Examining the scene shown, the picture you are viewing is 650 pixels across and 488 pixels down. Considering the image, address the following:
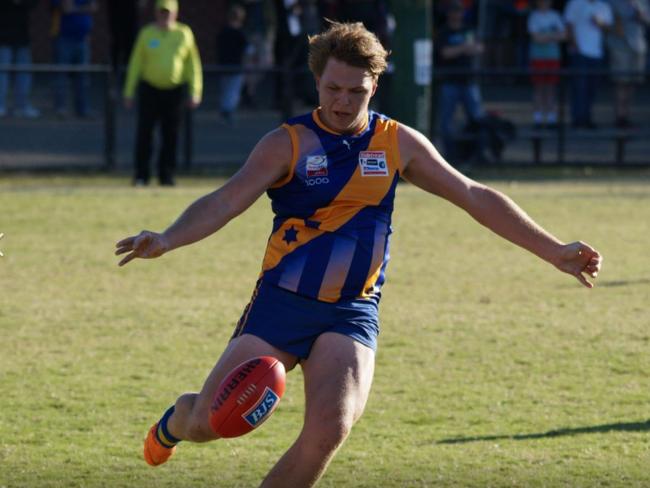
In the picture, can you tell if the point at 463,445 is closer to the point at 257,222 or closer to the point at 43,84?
the point at 257,222

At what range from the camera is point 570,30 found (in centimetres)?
2289

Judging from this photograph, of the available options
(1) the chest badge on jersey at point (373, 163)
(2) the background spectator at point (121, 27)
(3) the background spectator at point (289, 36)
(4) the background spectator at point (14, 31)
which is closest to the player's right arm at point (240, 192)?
(1) the chest badge on jersey at point (373, 163)

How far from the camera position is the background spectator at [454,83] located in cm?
2031

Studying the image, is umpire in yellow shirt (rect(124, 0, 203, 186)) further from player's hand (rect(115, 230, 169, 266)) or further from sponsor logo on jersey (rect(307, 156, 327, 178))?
player's hand (rect(115, 230, 169, 266))

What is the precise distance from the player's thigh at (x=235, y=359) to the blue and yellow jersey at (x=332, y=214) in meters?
0.25

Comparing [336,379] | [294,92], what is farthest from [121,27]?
[336,379]

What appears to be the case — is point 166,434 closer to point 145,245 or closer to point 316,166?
point 145,245

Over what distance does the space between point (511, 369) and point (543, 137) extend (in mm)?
12483

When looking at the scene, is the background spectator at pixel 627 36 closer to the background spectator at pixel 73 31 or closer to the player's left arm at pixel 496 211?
the background spectator at pixel 73 31

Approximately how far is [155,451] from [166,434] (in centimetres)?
14

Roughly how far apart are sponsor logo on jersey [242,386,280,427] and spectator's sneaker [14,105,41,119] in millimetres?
14941

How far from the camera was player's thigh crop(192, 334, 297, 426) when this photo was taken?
5.62 m

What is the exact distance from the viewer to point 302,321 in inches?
225

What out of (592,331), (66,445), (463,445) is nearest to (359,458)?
(463,445)
